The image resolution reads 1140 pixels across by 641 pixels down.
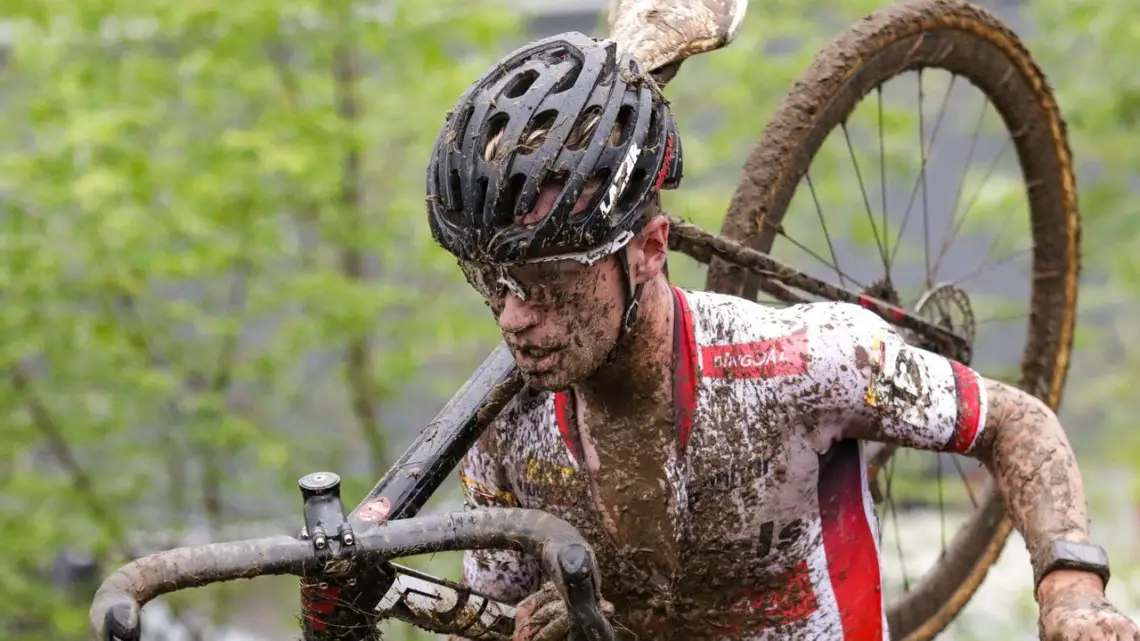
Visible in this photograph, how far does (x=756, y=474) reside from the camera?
9.87 ft

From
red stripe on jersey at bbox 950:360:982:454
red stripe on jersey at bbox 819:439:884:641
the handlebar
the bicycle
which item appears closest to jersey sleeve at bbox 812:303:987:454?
red stripe on jersey at bbox 950:360:982:454

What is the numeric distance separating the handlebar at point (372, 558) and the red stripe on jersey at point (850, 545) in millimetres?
874

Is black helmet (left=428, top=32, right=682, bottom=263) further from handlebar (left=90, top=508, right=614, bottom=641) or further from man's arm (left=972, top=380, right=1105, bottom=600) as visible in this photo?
man's arm (left=972, top=380, right=1105, bottom=600)

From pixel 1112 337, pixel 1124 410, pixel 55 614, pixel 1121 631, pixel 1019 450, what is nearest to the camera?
pixel 1121 631

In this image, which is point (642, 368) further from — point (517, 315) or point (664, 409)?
point (517, 315)

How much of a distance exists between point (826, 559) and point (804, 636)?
174 mm

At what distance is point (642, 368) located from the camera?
2904 mm

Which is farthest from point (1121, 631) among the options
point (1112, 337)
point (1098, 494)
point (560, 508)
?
point (1112, 337)

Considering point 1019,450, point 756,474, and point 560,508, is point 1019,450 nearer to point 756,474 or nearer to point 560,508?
point 756,474

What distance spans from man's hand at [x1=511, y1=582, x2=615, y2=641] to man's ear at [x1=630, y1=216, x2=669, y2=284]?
59 cm

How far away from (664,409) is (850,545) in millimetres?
557

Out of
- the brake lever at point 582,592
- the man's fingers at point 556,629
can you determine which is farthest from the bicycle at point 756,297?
the man's fingers at point 556,629

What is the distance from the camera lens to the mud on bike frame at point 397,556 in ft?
7.54

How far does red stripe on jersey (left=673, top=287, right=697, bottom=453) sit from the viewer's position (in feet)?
9.71
